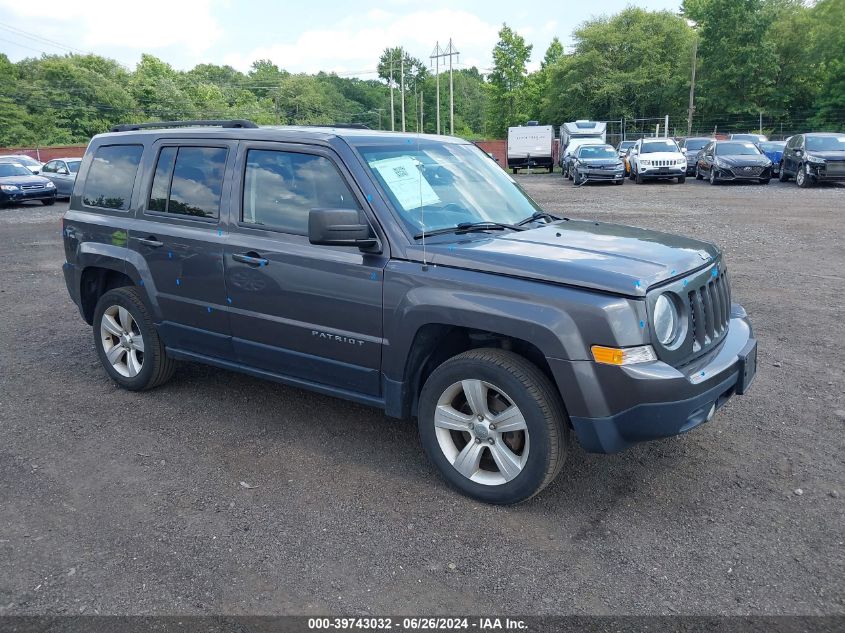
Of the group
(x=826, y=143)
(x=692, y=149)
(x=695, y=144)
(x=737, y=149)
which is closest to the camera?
(x=826, y=143)

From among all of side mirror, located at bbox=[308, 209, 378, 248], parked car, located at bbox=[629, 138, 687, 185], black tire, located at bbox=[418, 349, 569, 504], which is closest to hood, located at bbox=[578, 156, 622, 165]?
parked car, located at bbox=[629, 138, 687, 185]

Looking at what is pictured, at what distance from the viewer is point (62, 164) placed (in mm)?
25125

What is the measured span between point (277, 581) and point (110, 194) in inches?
140

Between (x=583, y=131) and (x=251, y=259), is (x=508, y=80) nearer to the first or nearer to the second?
(x=583, y=131)

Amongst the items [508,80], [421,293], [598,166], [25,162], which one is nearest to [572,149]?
[598,166]

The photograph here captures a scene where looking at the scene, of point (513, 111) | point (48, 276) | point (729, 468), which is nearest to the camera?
point (729, 468)

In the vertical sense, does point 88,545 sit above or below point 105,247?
below

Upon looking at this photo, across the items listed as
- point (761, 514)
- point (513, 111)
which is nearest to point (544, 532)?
point (761, 514)

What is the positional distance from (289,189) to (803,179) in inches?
865

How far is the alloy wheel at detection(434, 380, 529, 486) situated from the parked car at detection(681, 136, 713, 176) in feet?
91.6

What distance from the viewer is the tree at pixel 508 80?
7362 cm

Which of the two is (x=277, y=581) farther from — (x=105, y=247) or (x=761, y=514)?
(x=105, y=247)

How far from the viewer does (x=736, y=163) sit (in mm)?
23766

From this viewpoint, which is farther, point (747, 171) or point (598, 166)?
point (598, 166)
